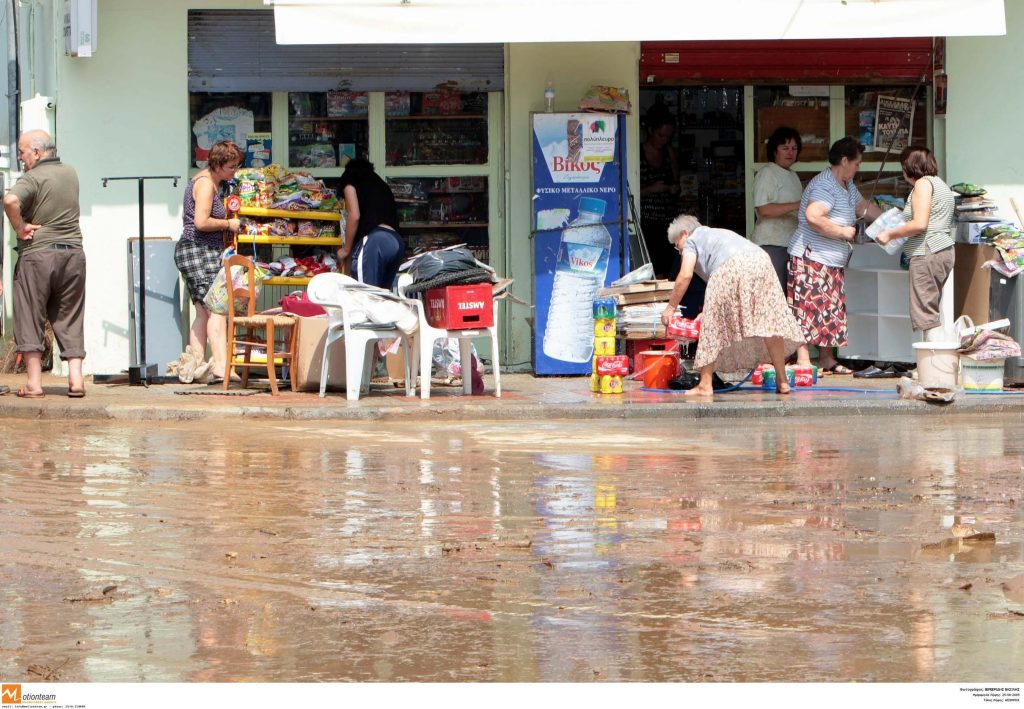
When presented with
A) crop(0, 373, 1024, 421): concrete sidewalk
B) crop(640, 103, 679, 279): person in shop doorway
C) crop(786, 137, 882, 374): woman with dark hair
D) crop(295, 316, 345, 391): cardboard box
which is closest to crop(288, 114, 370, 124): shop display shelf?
crop(295, 316, 345, 391): cardboard box

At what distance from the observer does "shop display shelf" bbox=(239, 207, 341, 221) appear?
535 inches

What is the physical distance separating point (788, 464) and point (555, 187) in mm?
5680

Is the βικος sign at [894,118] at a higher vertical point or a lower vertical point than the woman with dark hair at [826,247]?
higher

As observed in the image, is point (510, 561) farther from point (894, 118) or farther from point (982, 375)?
point (894, 118)

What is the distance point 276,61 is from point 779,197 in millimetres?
4673

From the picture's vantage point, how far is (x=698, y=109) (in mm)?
15773

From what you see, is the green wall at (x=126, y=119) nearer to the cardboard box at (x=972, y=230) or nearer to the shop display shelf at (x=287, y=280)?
the shop display shelf at (x=287, y=280)

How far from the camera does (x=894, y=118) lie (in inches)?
600

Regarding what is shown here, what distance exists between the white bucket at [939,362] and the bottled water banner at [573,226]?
2921mm

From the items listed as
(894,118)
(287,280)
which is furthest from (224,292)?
(894,118)

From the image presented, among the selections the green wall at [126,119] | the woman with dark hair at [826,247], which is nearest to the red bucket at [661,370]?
the woman with dark hair at [826,247]

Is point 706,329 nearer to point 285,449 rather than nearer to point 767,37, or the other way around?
point 767,37

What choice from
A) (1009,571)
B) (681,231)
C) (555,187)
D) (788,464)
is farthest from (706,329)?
(1009,571)

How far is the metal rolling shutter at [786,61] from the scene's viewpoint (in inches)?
576
